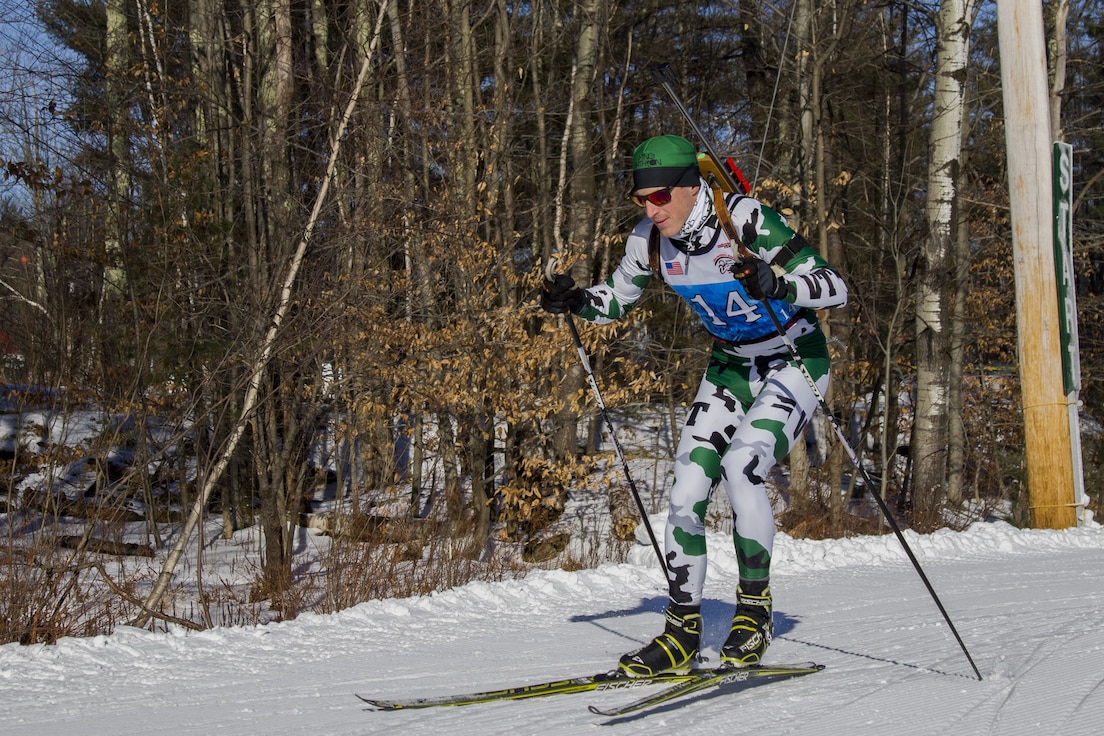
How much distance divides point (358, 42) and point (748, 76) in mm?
11675

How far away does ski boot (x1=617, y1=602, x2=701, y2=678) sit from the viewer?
3777 millimetres

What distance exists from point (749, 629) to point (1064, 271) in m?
6.49

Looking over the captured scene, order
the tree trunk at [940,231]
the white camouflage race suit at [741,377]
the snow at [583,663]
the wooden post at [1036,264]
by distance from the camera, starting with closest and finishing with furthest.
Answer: the snow at [583,663] → the white camouflage race suit at [741,377] → the wooden post at [1036,264] → the tree trunk at [940,231]

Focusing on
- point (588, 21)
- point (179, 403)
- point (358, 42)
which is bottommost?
point (179, 403)

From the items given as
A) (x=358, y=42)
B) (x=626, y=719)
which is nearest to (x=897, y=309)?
(x=358, y=42)

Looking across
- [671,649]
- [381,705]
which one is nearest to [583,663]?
[671,649]

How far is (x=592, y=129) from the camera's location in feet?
51.8

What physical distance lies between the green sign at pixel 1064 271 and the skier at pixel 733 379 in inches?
222

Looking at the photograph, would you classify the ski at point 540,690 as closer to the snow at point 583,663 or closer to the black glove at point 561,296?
the snow at point 583,663

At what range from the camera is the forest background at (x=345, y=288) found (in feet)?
26.0

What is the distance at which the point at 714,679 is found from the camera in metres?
3.64

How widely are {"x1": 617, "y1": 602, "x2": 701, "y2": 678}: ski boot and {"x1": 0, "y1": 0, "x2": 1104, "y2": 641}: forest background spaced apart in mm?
2785

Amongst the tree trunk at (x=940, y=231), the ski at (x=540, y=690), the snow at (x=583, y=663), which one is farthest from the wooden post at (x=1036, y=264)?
the ski at (x=540, y=690)

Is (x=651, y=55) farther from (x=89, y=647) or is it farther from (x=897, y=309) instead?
(x=89, y=647)
